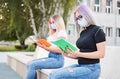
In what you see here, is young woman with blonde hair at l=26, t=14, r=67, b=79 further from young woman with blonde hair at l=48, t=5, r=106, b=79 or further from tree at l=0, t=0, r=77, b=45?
tree at l=0, t=0, r=77, b=45

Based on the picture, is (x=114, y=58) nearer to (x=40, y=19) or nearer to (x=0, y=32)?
(x=40, y=19)

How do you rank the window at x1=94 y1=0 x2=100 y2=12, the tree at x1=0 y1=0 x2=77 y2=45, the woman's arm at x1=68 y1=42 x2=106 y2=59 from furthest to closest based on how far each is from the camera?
1. the window at x1=94 y1=0 x2=100 y2=12
2. the tree at x1=0 y1=0 x2=77 y2=45
3. the woman's arm at x1=68 y1=42 x2=106 y2=59

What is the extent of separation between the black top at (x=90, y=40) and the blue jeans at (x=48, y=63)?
199 cm

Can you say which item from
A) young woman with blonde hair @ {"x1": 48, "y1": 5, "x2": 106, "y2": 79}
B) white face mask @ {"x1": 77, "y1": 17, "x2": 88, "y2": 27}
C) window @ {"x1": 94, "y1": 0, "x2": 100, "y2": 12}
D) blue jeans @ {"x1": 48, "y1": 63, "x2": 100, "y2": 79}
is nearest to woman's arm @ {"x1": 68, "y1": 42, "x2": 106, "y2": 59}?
young woman with blonde hair @ {"x1": 48, "y1": 5, "x2": 106, "y2": 79}

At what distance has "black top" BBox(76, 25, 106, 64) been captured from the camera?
4398 mm

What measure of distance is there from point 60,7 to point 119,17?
2073cm

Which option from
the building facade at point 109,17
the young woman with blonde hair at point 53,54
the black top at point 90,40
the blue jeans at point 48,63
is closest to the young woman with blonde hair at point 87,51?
the black top at point 90,40

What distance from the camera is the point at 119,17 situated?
46656mm

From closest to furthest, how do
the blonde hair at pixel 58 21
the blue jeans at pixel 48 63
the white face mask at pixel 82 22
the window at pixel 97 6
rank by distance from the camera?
the white face mask at pixel 82 22
the blonde hair at pixel 58 21
the blue jeans at pixel 48 63
the window at pixel 97 6

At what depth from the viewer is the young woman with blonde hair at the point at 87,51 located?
435cm

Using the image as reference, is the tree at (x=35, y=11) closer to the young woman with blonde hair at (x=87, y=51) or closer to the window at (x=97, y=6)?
the window at (x=97, y=6)

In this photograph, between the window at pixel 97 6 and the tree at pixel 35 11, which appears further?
the window at pixel 97 6

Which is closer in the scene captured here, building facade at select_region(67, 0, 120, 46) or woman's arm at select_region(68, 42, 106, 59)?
woman's arm at select_region(68, 42, 106, 59)

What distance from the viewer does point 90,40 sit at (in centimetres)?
447
